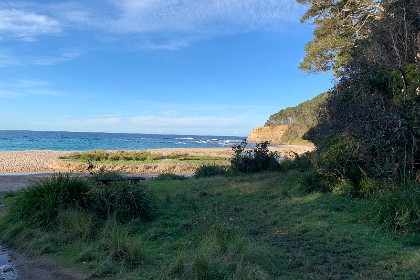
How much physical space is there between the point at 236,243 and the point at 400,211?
3.30m

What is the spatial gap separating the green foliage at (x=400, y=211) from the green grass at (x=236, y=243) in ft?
0.71

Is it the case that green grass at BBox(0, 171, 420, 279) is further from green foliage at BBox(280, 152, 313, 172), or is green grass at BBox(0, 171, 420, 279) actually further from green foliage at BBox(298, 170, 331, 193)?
green foliage at BBox(280, 152, 313, 172)

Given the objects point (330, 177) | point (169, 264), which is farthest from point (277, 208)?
point (169, 264)

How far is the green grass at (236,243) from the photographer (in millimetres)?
5191

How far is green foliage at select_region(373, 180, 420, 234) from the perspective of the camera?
21.9 feet

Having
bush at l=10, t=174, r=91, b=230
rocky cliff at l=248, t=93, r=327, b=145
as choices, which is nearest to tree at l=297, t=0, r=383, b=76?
bush at l=10, t=174, r=91, b=230

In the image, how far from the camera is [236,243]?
5.93m

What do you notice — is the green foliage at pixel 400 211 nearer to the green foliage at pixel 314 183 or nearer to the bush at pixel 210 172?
the green foliage at pixel 314 183

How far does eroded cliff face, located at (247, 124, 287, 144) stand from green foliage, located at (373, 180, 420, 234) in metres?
95.7

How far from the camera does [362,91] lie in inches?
446

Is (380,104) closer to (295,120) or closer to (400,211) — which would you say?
(400,211)

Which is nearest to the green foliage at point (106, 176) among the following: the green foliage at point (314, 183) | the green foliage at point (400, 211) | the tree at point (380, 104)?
the green foliage at point (314, 183)

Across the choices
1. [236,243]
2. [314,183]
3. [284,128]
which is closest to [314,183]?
[314,183]

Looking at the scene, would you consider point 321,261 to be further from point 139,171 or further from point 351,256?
point 139,171
